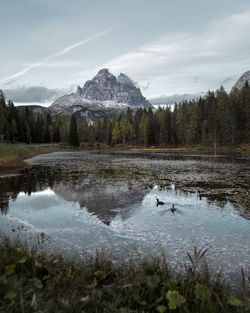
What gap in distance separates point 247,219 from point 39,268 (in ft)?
33.2

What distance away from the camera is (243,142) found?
76.8 metres

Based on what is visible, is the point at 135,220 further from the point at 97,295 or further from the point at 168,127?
the point at 168,127

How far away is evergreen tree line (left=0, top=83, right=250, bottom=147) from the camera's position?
81769 mm

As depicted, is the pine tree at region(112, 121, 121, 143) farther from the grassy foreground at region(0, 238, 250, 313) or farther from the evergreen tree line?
the grassy foreground at region(0, 238, 250, 313)

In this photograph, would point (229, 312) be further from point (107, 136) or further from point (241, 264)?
point (107, 136)

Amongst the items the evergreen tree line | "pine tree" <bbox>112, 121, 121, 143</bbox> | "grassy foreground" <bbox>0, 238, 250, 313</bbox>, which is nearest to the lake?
"grassy foreground" <bbox>0, 238, 250, 313</bbox>

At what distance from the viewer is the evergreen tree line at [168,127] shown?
268 ft

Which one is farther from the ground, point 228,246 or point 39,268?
point 39,268

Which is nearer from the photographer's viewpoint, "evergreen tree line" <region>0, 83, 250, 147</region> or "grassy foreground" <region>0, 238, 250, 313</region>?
"grassy foreground" <region>0, 238, 250, 313</region>

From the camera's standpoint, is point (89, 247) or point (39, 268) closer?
point (39, 268)

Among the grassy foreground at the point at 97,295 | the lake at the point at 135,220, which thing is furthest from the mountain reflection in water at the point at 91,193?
the grassy foreground at the point at 97,295

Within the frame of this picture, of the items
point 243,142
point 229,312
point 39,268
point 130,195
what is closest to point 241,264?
point 229,312

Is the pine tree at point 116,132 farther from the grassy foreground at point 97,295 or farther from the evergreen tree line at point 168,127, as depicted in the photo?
the grassy foreground at point 97,295

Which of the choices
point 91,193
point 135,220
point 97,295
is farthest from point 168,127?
point 97,295
